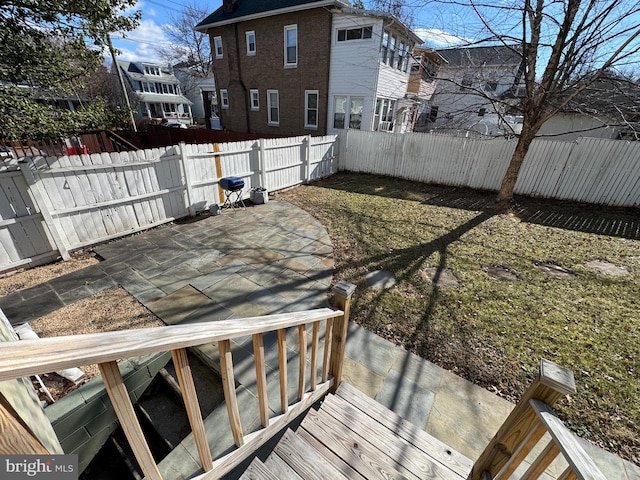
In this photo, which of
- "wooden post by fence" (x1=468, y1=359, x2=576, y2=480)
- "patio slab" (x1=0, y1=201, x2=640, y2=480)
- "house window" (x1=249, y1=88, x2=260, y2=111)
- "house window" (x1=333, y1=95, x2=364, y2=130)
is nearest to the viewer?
"wooden post by fence" (x1=468, y1=359, x2=576, y2=480)

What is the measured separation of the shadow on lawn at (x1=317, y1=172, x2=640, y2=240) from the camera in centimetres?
668

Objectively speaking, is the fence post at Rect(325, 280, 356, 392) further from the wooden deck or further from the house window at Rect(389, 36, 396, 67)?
the house window at Rect(389, 36, 396, 67)

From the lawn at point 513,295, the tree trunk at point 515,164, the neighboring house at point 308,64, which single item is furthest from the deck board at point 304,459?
the neighboring house at point 308,64

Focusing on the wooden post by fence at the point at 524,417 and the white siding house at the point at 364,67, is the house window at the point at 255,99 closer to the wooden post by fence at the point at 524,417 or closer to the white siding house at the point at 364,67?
the white siding house at the point at 364,67

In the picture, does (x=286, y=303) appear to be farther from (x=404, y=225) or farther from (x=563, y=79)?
(x=563, y=79)

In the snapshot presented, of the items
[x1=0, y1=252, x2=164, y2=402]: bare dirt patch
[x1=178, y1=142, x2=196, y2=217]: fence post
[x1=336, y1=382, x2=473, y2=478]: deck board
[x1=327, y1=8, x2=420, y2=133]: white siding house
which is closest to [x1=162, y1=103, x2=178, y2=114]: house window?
[x1=327, y1=8, x2=420, y2=133]: white siding house

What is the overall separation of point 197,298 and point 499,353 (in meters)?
4.14

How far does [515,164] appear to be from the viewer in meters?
7.66

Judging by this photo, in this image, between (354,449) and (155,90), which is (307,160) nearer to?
(354,449)

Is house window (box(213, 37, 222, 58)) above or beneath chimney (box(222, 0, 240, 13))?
beneath

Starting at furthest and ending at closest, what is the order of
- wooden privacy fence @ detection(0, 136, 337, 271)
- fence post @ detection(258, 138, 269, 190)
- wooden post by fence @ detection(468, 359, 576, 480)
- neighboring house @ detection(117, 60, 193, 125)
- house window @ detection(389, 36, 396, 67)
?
neighboring house @ detection(117, 60, 193, 125) < house window @ detection(389, 36, 396, 67) < fence post @ detection(258, 138, 269, 190) < wooden privacy fence @ detection(0, 136, 337, 271) < wooden post by fence @ detection(468, 359, 576, 480)

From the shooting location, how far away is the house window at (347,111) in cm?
1206

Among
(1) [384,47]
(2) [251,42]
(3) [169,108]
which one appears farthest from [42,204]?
(3) [169,108]

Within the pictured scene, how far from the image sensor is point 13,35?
407 cm
